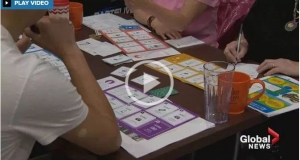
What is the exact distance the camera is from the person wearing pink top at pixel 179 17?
207 centimetres

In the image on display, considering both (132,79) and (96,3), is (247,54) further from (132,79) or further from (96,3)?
(96,3)

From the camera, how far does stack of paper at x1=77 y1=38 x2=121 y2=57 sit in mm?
1797

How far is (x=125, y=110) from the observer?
1.33 metres

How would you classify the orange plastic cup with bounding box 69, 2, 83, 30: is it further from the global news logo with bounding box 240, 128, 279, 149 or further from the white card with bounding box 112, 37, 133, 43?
the global news logo with bounding box 240, 128, 279, 149

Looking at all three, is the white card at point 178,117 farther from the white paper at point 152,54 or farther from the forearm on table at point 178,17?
the forearm on table at point 178,17

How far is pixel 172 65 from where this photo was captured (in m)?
1.69

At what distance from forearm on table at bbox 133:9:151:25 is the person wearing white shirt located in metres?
1.03

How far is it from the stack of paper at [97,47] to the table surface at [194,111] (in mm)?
39

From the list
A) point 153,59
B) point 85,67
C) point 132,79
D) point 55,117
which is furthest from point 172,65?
point 55,117

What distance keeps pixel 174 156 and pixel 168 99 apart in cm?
29
